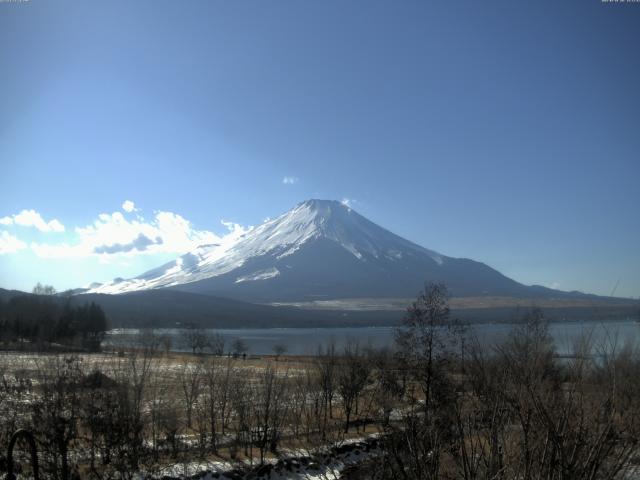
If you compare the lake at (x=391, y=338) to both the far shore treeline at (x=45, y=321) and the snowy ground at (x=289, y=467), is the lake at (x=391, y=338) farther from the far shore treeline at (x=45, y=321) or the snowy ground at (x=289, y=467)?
the snowy ground at (x=289, y=467)

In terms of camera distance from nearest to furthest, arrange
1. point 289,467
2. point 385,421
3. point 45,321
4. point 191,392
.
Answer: point 385,421
point 289,467
point 191,392
point 45,321

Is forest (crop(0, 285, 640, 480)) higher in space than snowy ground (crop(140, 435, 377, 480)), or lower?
higher

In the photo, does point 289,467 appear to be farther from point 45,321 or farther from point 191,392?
point 45,321

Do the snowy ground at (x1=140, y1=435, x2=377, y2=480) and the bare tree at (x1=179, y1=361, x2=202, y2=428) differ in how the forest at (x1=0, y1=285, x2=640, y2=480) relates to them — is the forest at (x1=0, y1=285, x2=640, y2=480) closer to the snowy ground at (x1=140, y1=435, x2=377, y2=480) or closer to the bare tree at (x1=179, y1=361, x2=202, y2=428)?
the snowy ground at (x1=140, y1=435, x2=377, y2=480)

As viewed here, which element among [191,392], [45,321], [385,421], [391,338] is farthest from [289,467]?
[391,338]

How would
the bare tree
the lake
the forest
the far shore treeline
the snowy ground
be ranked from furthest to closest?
the far shore treeline < the bare tree < the snowy ground < the lake < the forest

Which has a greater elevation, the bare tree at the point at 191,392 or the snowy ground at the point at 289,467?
the bare tree at the point at 191,392

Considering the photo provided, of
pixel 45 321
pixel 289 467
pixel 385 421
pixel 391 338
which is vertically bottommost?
pixel 391 338

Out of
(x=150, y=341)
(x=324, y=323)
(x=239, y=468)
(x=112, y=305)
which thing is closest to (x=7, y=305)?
(x=150, y=341)

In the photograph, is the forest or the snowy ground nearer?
the forest

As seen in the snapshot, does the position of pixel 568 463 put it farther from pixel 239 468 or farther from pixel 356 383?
pixel 356 383

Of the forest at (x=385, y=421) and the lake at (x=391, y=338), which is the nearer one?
the forest at (x=385, y=421)

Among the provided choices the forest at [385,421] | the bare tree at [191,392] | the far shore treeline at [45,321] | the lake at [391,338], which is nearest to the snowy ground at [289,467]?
the forest at [385,421]

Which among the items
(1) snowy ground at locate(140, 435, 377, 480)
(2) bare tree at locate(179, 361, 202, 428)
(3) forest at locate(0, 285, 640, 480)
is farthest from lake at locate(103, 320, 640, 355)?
(1) snowy ground at locate(140, 435, 377, 480)
